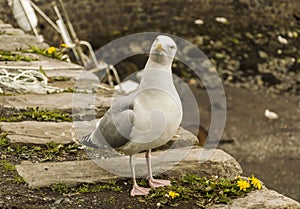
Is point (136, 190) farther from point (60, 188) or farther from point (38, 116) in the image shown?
point (38, 116)

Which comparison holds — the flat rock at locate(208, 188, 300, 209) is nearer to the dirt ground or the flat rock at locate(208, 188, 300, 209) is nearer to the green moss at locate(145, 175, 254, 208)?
the green moss at locate(145, 175, 254, 208)

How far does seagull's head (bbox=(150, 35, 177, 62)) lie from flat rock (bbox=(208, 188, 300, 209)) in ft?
2.15

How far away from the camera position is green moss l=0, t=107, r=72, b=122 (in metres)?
3.73

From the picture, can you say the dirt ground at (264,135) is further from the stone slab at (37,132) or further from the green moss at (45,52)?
the stone slab at (37,132)

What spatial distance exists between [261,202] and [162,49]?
764mm

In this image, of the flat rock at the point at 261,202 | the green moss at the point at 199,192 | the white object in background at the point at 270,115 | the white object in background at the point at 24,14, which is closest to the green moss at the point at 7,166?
→ the green moss at the point at 199,192

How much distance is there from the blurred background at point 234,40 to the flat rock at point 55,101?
303 cm

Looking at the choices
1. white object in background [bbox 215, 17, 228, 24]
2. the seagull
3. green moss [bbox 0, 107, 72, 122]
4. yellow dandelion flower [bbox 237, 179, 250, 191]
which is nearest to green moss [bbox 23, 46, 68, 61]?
green moss [bbox 0, 107, 72, 122]

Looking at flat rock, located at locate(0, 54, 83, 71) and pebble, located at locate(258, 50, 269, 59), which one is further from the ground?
flat rock, located at locate(0, 54, 83, 71)

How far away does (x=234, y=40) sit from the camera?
30.8 ft

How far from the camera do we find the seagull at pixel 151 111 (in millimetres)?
2762

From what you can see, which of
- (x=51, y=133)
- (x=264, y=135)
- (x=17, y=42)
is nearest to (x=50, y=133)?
(x=51, y=133)

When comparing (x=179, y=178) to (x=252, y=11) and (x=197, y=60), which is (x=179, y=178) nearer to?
(x=197, y=60)

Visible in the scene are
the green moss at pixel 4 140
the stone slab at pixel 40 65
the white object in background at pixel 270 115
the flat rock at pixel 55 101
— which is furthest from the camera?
the white object in background at pixel 270 115
